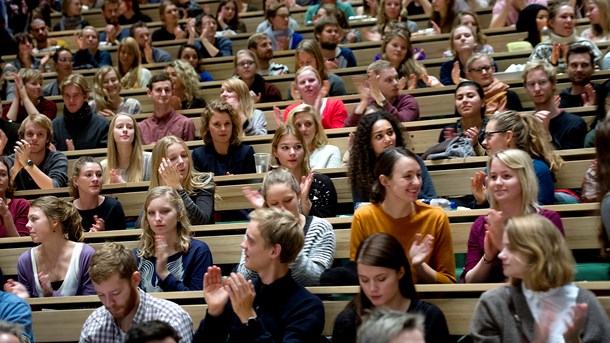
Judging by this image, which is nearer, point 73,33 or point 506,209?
point 506,209

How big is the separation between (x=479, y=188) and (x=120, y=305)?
164 cm

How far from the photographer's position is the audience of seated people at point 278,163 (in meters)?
3.32

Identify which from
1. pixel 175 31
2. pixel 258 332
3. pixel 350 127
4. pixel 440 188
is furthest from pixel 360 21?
pixel 258 332

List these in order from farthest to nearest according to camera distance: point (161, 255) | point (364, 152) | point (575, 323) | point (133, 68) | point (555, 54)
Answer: point (133, 68)
point (555, 54)
point (364, 152)
point (161, 255)
point (575, 323)

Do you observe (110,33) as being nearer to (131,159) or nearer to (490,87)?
(131,159)

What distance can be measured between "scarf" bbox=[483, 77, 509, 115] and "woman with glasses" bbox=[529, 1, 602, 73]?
2.03 feet

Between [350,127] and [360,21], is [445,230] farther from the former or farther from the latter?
[360,21]

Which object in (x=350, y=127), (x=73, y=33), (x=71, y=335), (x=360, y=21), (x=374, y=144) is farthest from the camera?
(x=73, y=33)

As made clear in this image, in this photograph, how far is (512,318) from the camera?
288 cm

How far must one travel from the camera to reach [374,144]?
4.38 meters

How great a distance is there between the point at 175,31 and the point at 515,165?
536 centimetres

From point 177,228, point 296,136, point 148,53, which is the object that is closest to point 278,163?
point 296,136

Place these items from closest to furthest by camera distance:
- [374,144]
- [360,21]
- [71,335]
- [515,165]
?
[515,165], [71,335], [374,144], [360,21]

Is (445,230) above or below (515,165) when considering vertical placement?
below
